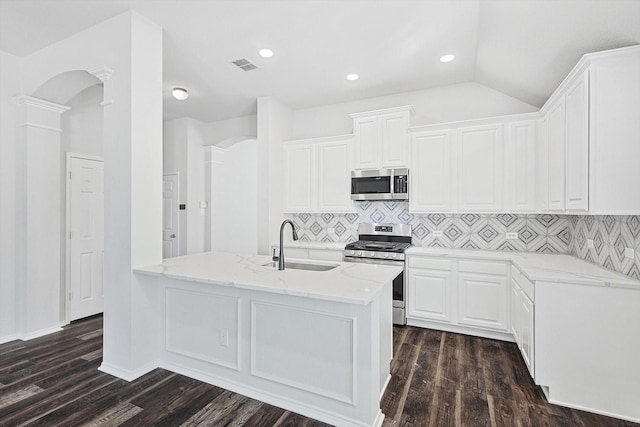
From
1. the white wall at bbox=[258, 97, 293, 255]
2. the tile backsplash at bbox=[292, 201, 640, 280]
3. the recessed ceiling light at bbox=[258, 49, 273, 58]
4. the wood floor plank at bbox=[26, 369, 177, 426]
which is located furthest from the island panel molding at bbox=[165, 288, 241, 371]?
the tile backsplash at bbox=[292, 201, 640, 280]

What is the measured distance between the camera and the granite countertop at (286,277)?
189 cm

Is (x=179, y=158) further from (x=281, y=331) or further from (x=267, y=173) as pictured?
(x=281, y=331)

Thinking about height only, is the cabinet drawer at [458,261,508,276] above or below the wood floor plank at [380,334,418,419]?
above

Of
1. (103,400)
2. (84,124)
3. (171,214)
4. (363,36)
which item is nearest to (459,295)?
(363,36)

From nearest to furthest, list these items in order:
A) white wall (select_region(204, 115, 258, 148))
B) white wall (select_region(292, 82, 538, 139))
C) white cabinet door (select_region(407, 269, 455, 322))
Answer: white cabinet door (select_region(407, 269, 455, 322))
white wall (select_region(292, 82, 538, 139))
white wall (select_region(204, 115, 258, 148))

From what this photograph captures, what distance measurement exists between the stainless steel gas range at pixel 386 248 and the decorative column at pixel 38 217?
133 inches

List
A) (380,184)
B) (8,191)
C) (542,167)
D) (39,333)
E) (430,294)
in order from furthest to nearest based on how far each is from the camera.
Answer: (380,184), (430,294), (39,333), (8,191), (542,167)

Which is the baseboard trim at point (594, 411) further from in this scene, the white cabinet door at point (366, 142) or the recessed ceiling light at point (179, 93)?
the recessed ceiling light at point (179, 93)

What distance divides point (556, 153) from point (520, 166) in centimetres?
58

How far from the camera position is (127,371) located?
101 inches

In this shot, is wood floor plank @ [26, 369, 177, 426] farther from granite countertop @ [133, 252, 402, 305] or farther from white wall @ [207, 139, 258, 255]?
white wall @ [207, 139, 258, 255]

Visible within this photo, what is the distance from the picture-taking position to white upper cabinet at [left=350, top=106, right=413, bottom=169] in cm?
396

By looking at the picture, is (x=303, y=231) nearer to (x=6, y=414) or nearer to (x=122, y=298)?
(x=122, y=298)

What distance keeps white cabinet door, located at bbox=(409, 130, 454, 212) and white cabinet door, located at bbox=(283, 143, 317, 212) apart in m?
1.39
